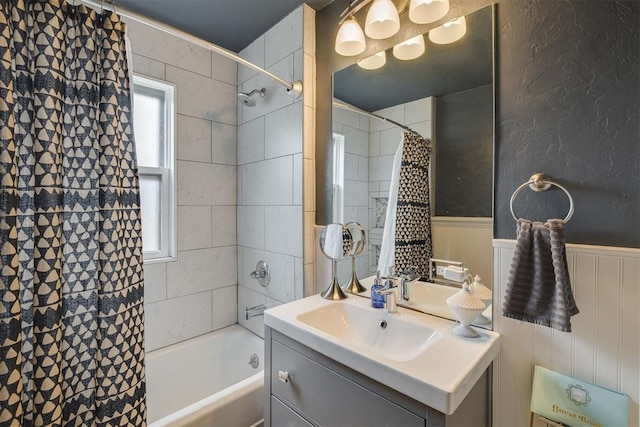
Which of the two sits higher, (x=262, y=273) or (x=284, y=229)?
(x=284, y=229)

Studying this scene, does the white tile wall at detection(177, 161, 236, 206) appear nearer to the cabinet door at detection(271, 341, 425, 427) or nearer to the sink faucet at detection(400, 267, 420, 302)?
the cabinet door at detection(271, 341, 425, 427)

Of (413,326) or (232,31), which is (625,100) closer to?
(413,326)

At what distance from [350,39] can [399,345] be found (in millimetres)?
1354

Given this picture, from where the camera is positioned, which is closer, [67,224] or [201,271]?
[67,224]

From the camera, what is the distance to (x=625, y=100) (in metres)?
0.79

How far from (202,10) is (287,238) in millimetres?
1377

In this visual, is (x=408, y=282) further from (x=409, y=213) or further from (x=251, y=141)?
(x=251, y=141)

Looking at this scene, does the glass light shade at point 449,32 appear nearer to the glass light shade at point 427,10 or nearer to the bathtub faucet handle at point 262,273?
the glass light shade at point 427,10

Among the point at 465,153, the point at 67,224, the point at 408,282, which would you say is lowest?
the point at 408,282

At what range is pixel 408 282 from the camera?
127 centimetres

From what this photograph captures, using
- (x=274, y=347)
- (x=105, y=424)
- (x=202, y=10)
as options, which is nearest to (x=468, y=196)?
(x=274, y=347)

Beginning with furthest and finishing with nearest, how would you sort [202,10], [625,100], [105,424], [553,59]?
[202,10] → [105,424] → [553,59] → [625,100]

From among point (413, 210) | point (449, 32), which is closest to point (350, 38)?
point (449, 32)

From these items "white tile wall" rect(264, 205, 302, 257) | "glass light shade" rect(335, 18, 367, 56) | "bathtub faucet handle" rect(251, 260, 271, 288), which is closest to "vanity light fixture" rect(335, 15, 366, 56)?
"glass light shade" rect(335, 18, 367, 56)
